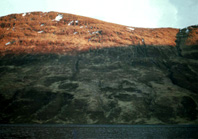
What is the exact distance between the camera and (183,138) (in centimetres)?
2348

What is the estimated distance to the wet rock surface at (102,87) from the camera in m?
43.1

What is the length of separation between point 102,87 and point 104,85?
4.87ft

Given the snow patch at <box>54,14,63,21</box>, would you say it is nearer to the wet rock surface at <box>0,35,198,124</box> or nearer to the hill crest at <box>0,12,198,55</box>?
the hill crest at <box>0,12,198,55</box>

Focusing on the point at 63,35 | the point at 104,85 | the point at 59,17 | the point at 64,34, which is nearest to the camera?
the point at 104,85

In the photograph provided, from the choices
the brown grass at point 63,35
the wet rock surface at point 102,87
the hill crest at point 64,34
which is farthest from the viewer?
the hill crest at point 64,34

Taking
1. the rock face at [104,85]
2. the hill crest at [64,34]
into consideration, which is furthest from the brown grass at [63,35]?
the rock face at [104,85]

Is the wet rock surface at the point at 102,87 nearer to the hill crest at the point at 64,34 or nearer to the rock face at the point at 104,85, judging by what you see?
the rock face at the point at 104,85

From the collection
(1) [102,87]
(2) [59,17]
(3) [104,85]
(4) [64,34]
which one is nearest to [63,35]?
(4) [64,34]

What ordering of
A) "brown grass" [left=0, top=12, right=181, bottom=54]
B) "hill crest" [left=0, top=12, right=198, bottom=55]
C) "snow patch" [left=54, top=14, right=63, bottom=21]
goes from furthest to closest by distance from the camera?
"snow patch" [left=54, top=14, right=63, bottom=21]
"hill crest" [left=0, top=12, right=198, bottom=55]
"brown grass" [left=0, top=12, right=181, bottom=54]

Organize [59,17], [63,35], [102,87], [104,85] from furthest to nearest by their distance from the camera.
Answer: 1. [59,17]
2. [63,35]
3. [104,85]
4. [102,87]

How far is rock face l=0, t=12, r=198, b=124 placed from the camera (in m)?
43.2

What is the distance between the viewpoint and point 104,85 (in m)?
59.8

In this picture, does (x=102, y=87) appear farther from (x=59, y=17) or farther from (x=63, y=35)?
(x=59, y=17)

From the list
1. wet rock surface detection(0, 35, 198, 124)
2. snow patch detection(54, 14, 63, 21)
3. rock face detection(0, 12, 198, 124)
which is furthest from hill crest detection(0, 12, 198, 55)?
wet rock surface detection(0, 35, 198, 124)
